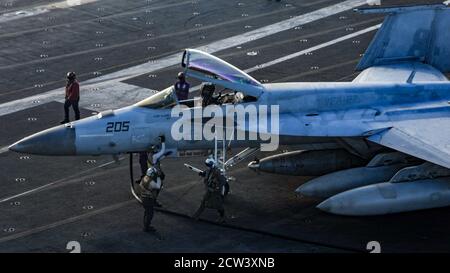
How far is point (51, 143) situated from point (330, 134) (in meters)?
6.19

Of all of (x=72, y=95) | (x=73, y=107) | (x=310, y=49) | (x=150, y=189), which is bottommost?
(x=150, y=189)

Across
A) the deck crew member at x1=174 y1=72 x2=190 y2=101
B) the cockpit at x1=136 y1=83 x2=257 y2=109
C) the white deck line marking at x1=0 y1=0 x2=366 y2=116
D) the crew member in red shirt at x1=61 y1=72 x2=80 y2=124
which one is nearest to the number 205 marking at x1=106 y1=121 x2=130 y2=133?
the cockpit at x1=136 y1=83 x2=257 y2=109

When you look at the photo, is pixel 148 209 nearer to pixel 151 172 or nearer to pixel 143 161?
pixel 151 172

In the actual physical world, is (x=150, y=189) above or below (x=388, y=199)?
above

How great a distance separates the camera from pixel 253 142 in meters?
21.0

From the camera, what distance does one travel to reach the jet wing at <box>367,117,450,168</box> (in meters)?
19.2

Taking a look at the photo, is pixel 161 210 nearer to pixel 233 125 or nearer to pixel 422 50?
pixel 233 125

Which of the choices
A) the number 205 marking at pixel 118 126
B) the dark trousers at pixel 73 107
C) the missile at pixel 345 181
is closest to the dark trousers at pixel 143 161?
the number 205 marking at pixel 118 126

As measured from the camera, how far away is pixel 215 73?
20.4 meters

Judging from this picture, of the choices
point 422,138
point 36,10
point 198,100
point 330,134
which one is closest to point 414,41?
point 422,138

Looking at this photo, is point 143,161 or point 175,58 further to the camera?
point 175,58

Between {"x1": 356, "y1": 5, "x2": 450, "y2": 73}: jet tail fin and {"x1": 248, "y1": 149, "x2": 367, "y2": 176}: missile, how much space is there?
4380 mm

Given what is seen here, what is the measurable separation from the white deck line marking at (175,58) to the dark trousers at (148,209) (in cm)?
929

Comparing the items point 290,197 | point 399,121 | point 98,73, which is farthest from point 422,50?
point 98,73
